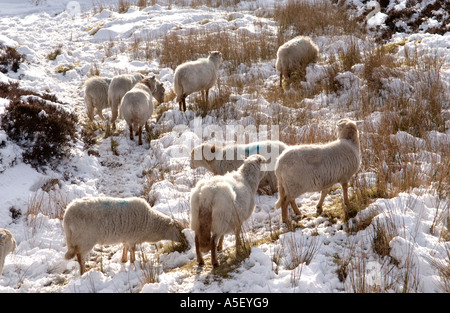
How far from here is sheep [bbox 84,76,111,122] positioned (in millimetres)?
10023

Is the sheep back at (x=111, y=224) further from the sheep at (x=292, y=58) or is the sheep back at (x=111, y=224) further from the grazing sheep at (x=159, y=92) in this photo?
the sheep at (x=292, y=58)

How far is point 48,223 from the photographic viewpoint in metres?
5.82

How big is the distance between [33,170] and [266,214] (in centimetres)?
464

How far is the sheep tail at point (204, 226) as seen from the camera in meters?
4.25

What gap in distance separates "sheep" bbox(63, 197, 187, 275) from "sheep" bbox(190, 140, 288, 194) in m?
1.71

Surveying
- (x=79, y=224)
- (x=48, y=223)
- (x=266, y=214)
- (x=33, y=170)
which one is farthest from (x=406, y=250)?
(x=33, y=170)

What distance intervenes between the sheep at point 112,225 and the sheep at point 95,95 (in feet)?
18.6

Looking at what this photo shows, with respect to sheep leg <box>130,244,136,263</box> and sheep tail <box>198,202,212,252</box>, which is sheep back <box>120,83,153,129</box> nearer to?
sheep leg <box>130,244,136,263</box>

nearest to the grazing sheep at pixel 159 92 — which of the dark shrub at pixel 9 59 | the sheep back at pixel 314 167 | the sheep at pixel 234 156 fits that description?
the sheep at pixel 234 156

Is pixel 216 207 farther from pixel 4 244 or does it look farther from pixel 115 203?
pixel 4 244

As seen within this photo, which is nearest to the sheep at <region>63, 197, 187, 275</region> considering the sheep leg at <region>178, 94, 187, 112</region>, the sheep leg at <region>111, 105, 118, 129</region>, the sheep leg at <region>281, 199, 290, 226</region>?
the sheep leg at <region>281, 199, 290, 226</region>
